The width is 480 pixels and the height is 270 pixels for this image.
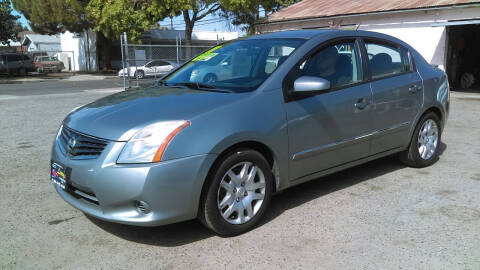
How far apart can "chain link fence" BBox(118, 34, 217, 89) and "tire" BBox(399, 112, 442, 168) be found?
8.54 meters

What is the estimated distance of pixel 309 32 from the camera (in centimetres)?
420

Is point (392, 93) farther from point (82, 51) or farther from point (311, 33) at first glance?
point (82, 51)

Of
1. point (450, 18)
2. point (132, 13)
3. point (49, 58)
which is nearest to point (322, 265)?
point (450, 18)

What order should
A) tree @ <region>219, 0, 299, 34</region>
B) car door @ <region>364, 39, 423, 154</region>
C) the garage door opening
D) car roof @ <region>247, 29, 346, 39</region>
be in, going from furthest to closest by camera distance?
tree @ <region>219, 0, 299, 34</region>, the garage door opening, car door @ <region>364, 39, 423, 154</region>, car roof @ <region>247, 29, 346, 39</region>

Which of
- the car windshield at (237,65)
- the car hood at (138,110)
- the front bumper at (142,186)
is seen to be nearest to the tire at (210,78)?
the car windshield at (237,65)

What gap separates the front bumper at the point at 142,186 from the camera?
113 inches

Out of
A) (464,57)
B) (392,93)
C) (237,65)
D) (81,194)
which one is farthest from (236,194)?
(464,57)

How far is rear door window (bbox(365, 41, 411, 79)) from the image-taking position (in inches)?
175

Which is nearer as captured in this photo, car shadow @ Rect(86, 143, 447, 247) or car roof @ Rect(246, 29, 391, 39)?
car shadow @ Rect(86, 143, 447, 247)

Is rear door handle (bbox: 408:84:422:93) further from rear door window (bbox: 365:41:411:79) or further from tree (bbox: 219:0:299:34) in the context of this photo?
tree (bbox: 219:0:299:34)

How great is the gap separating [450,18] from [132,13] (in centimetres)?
1913

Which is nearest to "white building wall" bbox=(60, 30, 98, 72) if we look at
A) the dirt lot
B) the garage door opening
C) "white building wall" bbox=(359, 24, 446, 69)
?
"white building wall" bbox=(359, 24, 446, 69)

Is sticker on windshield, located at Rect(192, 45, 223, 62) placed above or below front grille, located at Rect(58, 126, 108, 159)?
above

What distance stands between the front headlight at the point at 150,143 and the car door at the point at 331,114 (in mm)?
1091
